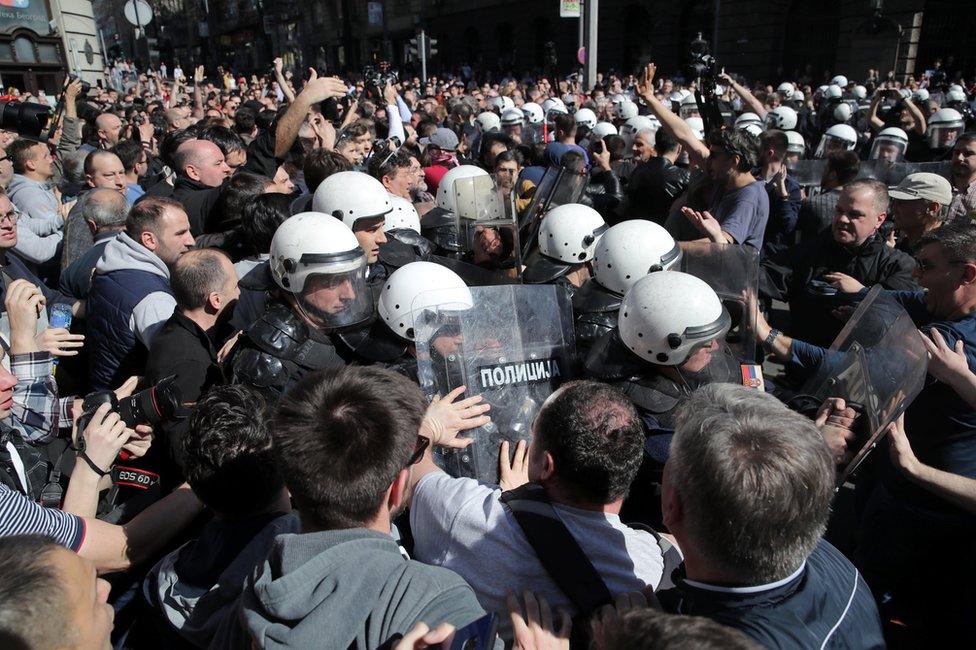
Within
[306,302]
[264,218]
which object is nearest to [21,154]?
[264,218]

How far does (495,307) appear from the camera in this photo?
7.41 ft

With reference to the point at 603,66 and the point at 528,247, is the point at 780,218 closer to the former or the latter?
the point at 528,247

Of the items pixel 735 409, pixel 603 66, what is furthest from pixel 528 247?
pixel 603 66

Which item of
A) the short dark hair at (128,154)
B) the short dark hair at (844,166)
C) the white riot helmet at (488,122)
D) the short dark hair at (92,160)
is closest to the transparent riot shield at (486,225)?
the short dark hair at (92,160)

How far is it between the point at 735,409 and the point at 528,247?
297 centimetres

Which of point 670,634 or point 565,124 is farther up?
point 565,124

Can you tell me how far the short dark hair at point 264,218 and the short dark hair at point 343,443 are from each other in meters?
2.19

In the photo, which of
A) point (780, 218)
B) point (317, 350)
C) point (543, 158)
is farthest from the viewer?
point (543, 158)

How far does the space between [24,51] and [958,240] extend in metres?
23.4

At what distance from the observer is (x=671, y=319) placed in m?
2.28

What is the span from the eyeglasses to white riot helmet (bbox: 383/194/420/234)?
110 inches

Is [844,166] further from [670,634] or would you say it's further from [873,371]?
[670,634]

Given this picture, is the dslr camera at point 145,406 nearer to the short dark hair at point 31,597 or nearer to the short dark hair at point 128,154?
the short dark hair at point 31,597

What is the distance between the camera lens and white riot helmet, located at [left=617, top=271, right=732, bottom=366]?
7.48ft
